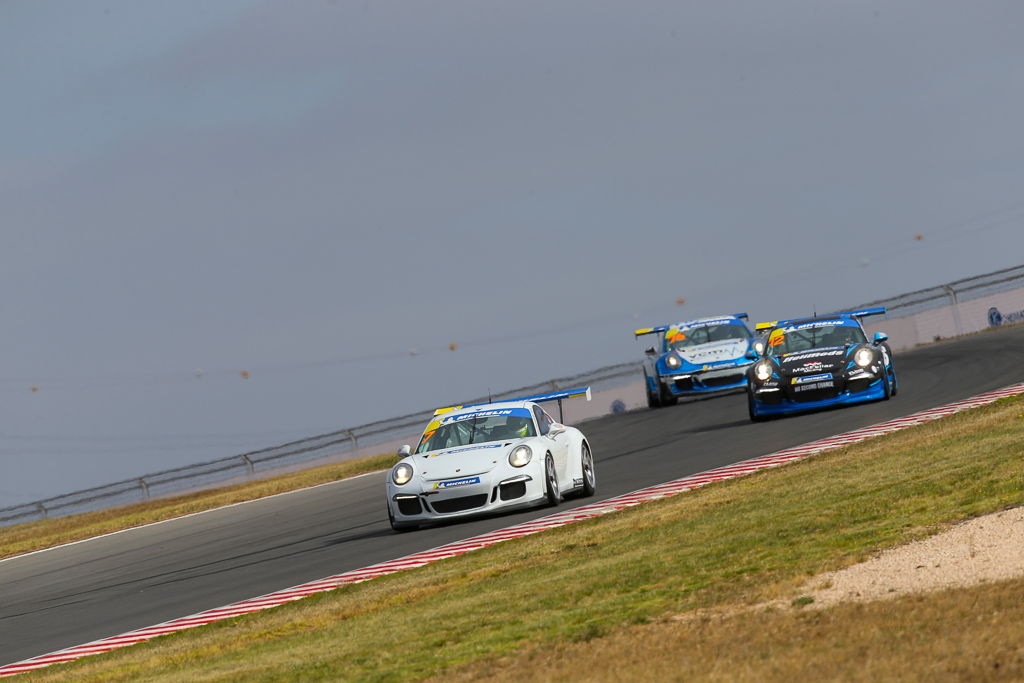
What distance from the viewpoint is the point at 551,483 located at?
565 inches

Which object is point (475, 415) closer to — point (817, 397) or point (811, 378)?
point (811, 378)

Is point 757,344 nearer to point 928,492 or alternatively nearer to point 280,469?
point 280,469

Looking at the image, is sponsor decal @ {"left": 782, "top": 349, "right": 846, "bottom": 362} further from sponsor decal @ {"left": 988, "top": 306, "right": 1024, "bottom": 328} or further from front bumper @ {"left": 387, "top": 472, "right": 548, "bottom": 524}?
sponsor decal @ {"left": 988, "top": 306, "right": 1024, "bottom": 328}

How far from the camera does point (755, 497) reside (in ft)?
38.9

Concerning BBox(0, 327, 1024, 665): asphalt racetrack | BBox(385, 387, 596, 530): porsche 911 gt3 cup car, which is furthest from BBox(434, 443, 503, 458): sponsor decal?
BBox(0, 327, 1024, 665): asphalt racetrack

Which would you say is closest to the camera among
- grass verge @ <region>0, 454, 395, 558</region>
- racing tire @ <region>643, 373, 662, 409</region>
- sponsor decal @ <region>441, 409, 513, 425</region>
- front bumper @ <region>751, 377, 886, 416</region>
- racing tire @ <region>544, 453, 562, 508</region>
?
racing tire @ <region>544, 453, 562, 508</region>

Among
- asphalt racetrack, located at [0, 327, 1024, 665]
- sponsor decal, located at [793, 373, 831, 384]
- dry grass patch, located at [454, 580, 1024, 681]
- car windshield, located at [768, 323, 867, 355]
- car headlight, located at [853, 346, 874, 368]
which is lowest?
dry grass patch, located at [454, 580, 1024, 681]

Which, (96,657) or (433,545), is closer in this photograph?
(96,657)

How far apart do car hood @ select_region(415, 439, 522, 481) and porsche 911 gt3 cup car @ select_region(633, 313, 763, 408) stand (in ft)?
40.9

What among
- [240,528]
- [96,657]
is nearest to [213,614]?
[96,657]

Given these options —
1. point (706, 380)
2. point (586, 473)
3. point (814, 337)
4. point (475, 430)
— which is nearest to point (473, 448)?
point (475, 430)

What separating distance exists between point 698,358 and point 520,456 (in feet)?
42.3

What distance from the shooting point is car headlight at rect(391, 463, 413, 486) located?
1430cm

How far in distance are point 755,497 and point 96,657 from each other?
5.45 m
